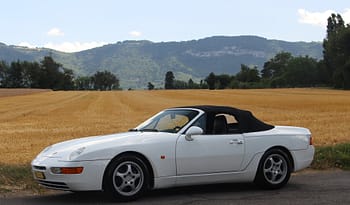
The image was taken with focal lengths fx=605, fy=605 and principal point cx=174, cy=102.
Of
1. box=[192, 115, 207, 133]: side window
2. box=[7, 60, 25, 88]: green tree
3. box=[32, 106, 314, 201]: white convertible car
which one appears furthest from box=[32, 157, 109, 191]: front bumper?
box=[7, 60, 25, 88]: green tree

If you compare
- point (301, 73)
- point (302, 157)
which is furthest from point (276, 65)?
point (302, 157)

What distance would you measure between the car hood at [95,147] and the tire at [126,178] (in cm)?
17

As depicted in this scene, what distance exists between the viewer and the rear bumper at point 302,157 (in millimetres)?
9312

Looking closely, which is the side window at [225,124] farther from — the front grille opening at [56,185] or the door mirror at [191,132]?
the front grille opening at [56,185]

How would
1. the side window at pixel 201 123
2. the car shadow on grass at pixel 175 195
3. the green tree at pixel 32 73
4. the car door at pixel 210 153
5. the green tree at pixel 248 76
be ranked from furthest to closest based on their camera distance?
the green tree at pixel 248 76 → the green tree at pixel 32 73 → the side window at pixel 201 123 → the car door at pixel 210 153 → the car shadow on grass at pixel 175 195

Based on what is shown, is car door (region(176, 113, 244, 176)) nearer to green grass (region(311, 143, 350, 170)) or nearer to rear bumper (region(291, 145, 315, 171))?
rear bumper (region(291, 145, 315, 171))

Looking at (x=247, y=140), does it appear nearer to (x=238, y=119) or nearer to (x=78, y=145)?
(x=238, y=119)

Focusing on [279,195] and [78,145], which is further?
[279,195]

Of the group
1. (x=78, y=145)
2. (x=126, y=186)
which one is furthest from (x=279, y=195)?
(x=78, y=145)

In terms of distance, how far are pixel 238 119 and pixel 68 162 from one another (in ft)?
9.29

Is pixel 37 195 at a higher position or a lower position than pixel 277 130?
lower

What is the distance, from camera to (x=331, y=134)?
20.4m

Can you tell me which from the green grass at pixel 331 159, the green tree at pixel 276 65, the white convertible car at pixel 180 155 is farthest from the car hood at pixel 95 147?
the green tree at pixel 276 65

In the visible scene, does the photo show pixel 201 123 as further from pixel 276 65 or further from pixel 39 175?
pixel 276 65
